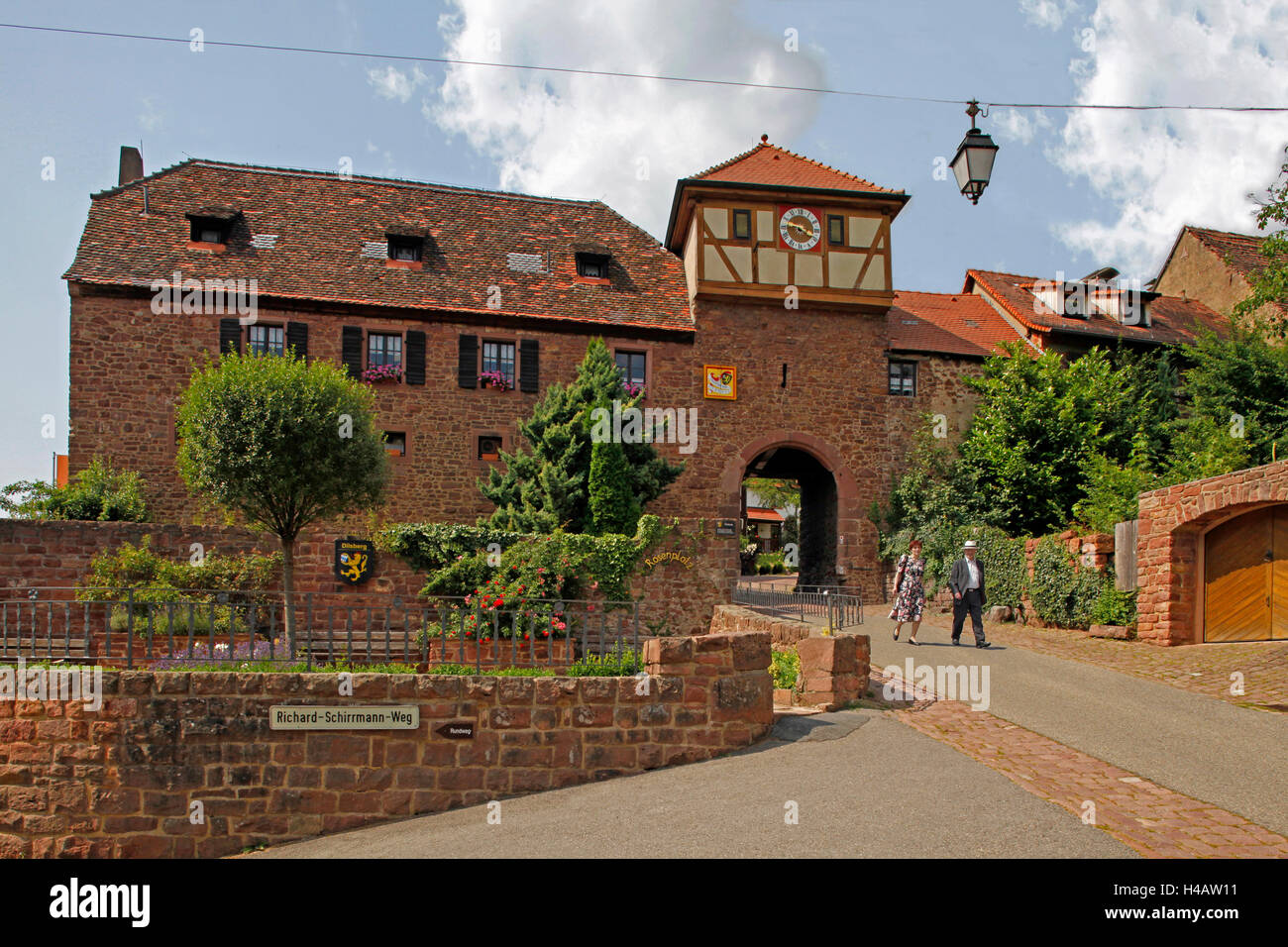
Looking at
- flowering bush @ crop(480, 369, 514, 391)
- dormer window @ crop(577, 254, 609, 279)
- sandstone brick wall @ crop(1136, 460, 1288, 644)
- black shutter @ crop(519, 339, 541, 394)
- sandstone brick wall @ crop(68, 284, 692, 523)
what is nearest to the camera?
sandstone brick wall @ crop(1136, 460, 1288, 644)

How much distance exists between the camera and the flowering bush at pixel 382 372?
21859mm

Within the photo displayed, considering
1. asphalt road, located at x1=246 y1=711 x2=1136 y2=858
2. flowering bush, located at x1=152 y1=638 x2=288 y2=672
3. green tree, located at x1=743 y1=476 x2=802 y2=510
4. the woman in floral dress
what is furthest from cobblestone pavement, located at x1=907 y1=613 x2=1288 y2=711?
green tree, located at x1=743 y1=476 x2=802 y2=510

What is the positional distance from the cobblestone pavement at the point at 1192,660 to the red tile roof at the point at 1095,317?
12.7m

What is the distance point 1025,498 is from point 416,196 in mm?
17951

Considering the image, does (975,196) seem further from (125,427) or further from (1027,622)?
(125,427)

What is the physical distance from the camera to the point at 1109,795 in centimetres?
655

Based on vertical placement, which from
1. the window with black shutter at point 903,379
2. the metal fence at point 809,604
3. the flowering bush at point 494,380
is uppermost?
the window with black shutter at point 903,379

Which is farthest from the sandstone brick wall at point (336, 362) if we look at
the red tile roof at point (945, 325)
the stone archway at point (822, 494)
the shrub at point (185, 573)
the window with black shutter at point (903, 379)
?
the red tile roof at point (945, 325)

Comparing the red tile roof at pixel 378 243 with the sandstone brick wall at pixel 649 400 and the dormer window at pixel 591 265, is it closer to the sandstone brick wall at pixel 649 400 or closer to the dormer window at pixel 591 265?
the dormer window at pixel 591 265

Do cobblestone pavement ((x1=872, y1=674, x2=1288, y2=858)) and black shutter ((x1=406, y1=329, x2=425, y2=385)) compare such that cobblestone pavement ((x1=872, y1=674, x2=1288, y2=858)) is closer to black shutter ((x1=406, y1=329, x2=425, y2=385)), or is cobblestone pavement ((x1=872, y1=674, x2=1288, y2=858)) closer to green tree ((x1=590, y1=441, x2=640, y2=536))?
green tree ((x1=590, y1=441, x2=640, y2=536))

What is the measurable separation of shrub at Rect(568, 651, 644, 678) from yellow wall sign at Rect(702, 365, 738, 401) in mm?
15976

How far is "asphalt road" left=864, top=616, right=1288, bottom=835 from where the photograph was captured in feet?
22.4

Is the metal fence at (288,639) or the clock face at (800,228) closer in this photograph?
the metal fence at (288,639)
